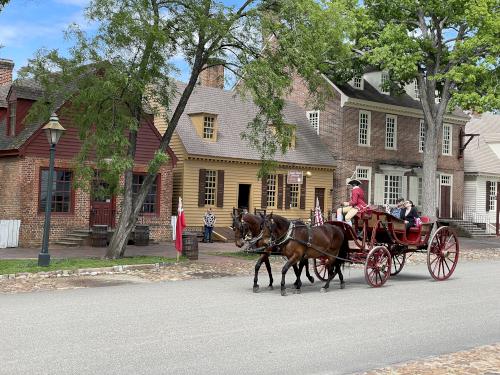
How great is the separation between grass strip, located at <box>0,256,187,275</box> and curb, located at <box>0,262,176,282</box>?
0.85 ft

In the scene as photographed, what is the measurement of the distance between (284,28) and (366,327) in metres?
11.8

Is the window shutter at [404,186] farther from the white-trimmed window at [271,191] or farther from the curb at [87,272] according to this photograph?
the curb at [87,272]

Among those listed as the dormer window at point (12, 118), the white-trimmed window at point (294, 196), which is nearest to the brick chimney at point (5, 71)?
the dormer window at point (12, 118)

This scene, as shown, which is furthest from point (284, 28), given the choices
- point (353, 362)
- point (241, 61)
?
point (353, 362)

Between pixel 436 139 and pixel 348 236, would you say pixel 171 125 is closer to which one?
pixel 348 236

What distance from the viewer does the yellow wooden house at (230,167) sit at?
29938 millimetres

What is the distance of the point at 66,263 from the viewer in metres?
17.5

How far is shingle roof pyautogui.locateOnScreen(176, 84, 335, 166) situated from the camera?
101 feet

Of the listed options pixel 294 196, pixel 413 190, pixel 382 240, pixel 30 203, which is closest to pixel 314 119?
pixel 294 196

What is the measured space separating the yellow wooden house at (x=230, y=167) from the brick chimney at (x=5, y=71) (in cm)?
716

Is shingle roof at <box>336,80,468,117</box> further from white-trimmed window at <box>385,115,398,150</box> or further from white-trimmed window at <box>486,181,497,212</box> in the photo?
white-trimmed window at <box>486,181,497,212</box>

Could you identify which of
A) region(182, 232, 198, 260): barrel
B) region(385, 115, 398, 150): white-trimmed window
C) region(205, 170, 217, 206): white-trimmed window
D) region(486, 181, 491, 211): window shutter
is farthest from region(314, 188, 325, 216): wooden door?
Result: region(182, 232, 198, 260): barrel

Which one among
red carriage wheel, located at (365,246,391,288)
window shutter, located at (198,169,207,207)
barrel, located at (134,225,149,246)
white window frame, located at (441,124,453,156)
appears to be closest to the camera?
red carriage wheel, located at (365,246,391,288)

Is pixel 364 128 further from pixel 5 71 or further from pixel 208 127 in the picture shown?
pixel 5 71
